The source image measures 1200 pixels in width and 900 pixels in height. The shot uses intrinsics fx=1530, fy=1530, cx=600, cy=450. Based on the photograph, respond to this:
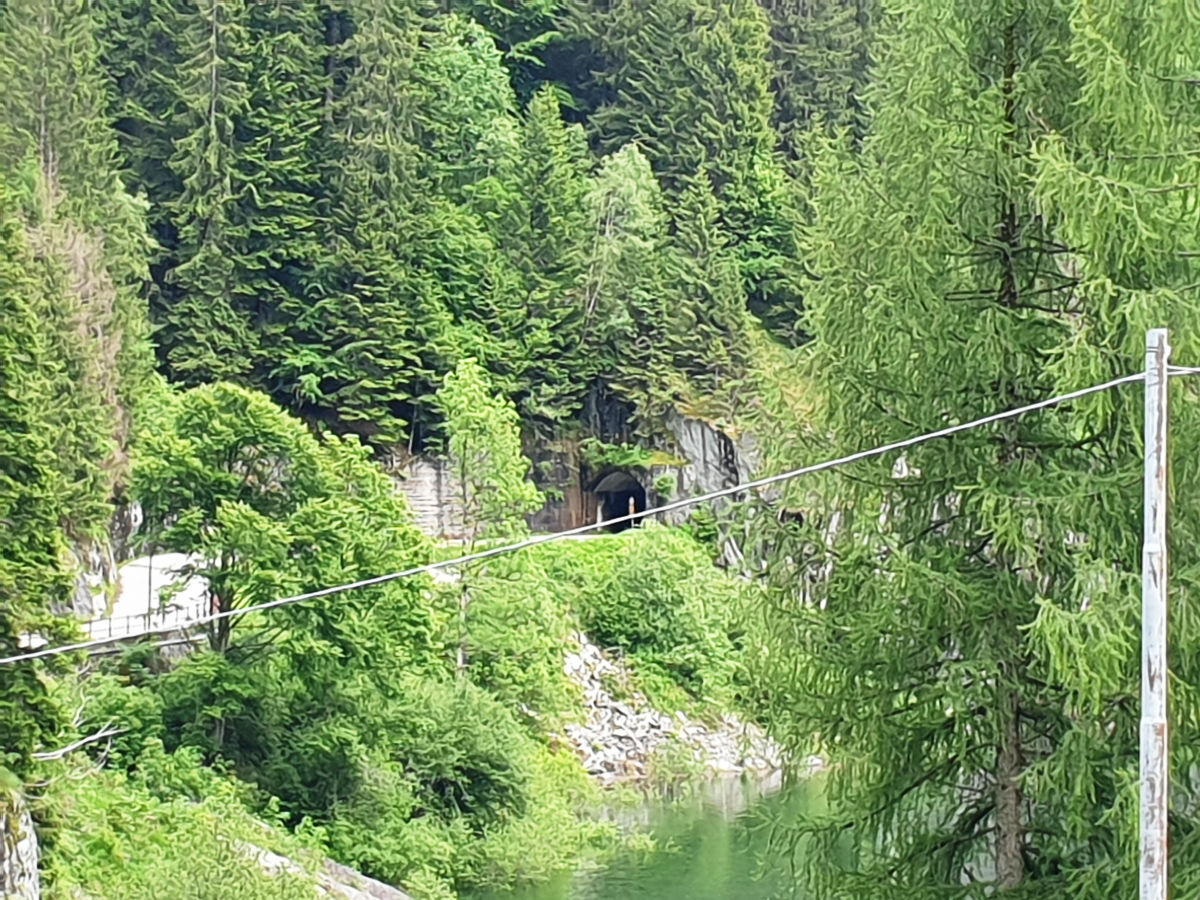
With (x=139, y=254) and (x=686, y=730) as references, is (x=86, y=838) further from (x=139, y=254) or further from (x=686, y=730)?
(x=139, y=254)

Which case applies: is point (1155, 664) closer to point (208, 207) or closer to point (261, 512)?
point (261, 512)

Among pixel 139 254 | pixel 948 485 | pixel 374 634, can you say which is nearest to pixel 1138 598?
pixel 948 485

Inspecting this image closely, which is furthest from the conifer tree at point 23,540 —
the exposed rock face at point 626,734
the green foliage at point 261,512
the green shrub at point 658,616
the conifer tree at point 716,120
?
the conifer tree at point 716,120

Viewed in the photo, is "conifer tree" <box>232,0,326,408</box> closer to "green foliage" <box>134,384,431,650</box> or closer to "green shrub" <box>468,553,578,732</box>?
"green shrub" <box>468,553,578,732</box>

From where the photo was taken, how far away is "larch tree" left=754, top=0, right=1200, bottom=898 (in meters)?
6.71

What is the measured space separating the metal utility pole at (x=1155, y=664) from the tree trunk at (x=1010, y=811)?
1.67 metres

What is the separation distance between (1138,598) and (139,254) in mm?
34022

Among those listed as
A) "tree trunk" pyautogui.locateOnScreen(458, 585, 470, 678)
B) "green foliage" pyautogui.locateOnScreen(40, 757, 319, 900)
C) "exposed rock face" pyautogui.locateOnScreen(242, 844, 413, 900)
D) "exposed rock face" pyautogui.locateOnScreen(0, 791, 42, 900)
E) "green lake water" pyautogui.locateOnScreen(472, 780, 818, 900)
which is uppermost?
"tree trunk" pyautogui.locateOnScreen(458, 585, 470, 678)

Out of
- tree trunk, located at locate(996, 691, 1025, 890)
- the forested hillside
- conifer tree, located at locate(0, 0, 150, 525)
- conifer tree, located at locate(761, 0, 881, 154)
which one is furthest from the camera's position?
conifer tree, located at locate(761, 0, 881, 154)

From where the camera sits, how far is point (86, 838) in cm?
1755

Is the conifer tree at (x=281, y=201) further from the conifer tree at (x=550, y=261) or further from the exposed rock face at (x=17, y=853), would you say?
the exposed rock face at (x=17, y=853)

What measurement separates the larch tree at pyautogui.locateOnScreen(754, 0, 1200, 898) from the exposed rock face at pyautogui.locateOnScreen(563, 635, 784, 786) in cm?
2233

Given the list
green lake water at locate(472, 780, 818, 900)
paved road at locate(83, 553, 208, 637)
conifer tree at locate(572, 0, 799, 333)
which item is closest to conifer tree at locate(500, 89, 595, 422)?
conifer tree at locate(572, 0, 799, 333)

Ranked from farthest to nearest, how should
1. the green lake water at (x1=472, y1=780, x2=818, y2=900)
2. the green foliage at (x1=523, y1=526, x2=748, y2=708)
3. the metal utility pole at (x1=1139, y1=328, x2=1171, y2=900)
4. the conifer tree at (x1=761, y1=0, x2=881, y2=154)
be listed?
the conifer tree at (x1=761, y1=0, x2=881, y2=154) < the green foliage at (x1=523, y1=526, x2=748, y2=708) < the green lake water at (x1=472, y1=780, x2=818, y2=900) < the metal utility pole at (x1=1139, y1=328, x2=1171, y2=900)
